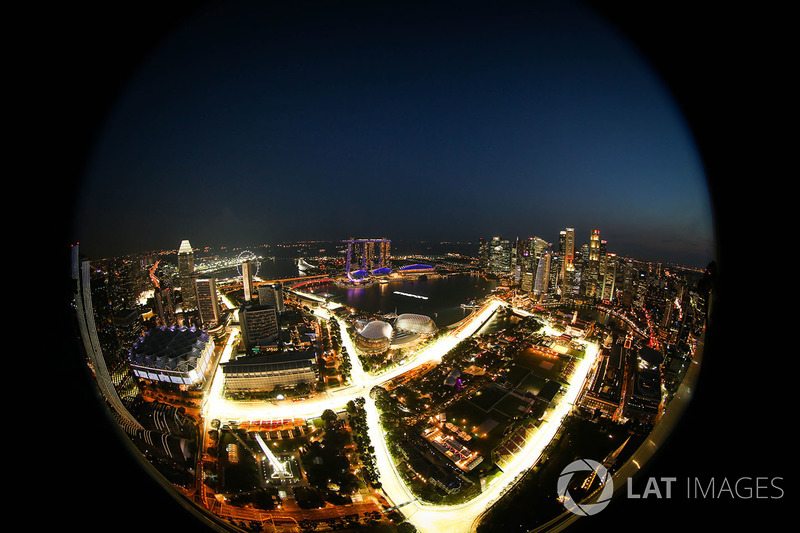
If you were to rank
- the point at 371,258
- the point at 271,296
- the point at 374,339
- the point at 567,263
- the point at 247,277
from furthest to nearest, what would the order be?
1. the point at 371,258
2. the point at 567,263
3. the point at 247,277
4. the point at 271,296
5. the point at 374,339

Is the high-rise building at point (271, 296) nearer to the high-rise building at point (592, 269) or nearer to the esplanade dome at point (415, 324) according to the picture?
the esplanade dome at point (415, 324)

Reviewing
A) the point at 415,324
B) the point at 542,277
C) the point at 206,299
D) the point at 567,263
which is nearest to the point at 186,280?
the point at 206,299

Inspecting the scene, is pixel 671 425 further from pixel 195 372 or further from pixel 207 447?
pixel 195 372

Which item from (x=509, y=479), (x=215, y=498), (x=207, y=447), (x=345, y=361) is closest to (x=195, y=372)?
(x=207, y=447)

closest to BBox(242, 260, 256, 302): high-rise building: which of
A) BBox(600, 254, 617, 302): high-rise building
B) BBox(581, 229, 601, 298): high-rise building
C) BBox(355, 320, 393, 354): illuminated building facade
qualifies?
BBox(355, 320, 393, 354): illuminated building facade

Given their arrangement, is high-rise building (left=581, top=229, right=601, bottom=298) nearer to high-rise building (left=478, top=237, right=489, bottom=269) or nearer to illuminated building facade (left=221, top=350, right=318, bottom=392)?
high-rise building (left=478, top=237, right=489, bottom=269)

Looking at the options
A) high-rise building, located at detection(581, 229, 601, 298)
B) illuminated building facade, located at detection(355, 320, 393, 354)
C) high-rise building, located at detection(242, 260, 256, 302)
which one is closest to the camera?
illuminated building facade, located at detection(355, 320, 393, 354)

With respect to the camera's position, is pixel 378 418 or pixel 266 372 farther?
pixel 266 372

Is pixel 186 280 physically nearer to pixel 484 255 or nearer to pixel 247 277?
pixel 247 277
